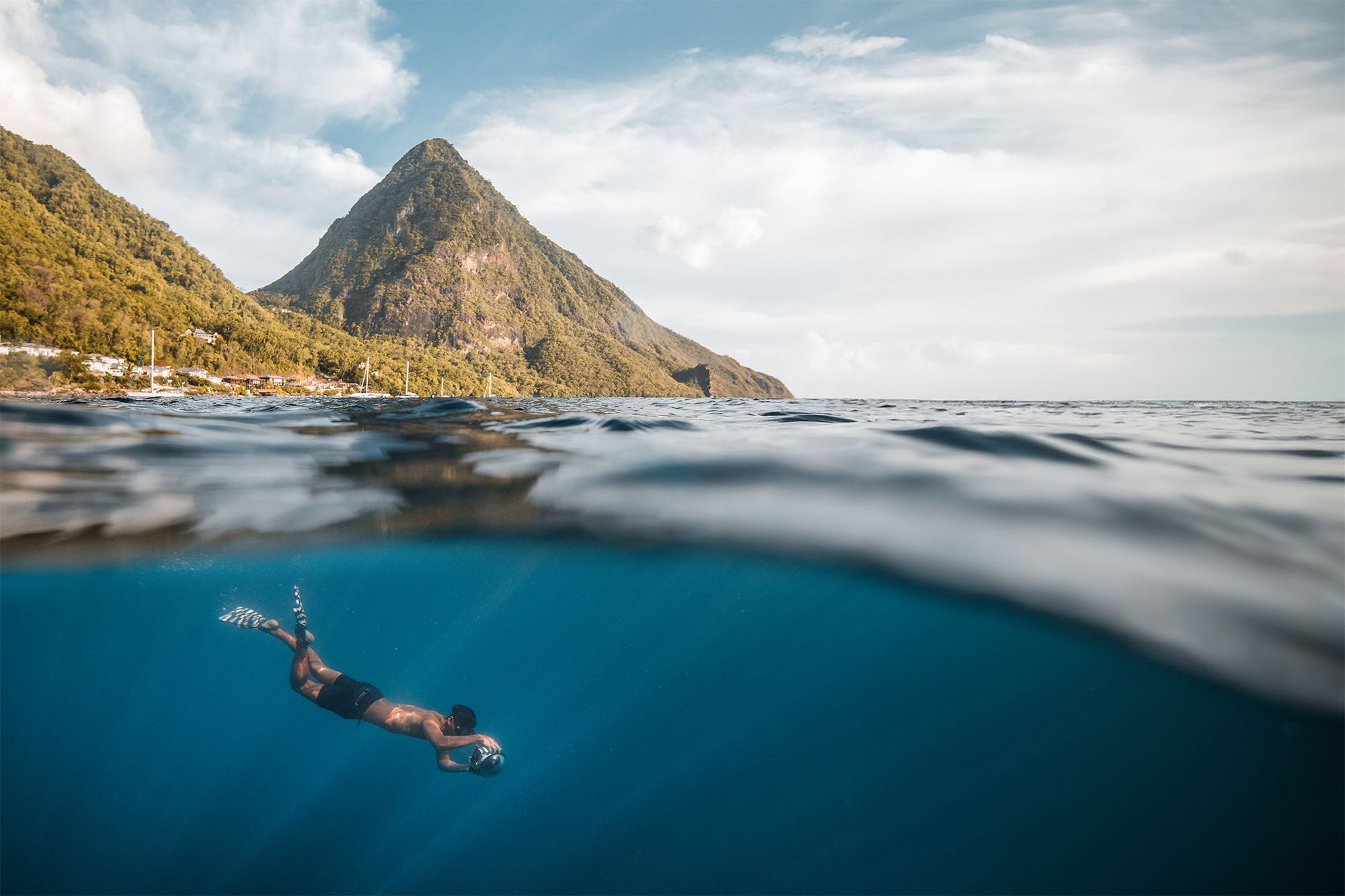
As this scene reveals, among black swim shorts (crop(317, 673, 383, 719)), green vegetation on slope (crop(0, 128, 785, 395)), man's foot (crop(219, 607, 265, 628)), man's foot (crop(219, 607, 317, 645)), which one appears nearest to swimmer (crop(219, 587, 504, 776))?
black swim shorts (crop(317, 673, 383, 719))

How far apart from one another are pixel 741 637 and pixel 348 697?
16.0ft

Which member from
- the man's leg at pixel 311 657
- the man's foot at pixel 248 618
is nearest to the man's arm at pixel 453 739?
the man's leg at pixel 311 657

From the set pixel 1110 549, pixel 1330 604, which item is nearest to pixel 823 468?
pixel 1110 549

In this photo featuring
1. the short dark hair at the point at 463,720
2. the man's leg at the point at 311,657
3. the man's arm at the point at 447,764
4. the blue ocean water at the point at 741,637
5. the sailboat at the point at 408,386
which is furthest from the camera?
the sailboat at the point at 408,386

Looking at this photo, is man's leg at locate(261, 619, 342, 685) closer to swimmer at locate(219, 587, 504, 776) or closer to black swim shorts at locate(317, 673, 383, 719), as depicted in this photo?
swimmer at locate(219, 587, 504, 776)

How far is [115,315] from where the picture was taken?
6938 cm

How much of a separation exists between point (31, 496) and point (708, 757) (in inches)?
311

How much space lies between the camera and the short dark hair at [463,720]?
6574mm

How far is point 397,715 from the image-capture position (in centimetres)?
677

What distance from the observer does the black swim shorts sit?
6594 millimetres

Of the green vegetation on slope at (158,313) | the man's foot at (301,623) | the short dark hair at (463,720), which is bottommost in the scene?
the short dark hair at (463,720)

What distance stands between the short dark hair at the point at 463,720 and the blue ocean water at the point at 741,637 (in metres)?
0.97

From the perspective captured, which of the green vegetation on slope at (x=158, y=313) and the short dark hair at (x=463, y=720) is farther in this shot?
the green vegetation on slope at (x=158, y=313)

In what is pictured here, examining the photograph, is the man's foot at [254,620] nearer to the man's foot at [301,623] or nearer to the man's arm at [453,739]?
the man's foot at [301,623]
